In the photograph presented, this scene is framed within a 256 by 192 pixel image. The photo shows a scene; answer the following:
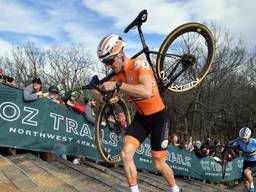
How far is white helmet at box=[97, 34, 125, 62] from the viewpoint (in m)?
4.47

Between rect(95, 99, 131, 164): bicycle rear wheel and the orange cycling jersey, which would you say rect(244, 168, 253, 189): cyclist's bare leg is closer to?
rect(95, 99, 131, 164): bicycle rear wheel

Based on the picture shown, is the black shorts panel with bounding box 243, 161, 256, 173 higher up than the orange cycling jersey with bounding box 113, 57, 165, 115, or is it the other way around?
the orange cycling jersey with bounding box 113, 57, 165, 115

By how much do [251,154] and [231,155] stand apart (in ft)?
15.5

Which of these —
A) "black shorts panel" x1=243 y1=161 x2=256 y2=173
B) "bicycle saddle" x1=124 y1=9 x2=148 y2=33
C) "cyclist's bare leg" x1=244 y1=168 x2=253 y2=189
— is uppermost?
"bicycle saddle" x1=124 y1=9 x2=148 y2=33

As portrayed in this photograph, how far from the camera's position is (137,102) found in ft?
15.4

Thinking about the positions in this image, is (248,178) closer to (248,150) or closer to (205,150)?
(248,150)

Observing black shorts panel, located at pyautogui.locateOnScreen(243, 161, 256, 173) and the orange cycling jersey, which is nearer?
the orange cycling jersey

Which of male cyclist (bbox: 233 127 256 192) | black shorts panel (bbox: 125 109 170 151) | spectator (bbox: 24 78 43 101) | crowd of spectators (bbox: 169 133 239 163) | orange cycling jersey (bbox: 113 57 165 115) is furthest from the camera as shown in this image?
crowd of spectators (bbox: 169 133 239 163)

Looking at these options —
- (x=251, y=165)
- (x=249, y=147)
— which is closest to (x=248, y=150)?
(x=249, y=147)

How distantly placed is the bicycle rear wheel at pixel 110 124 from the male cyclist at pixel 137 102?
42.8 inches

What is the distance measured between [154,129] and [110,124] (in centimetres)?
175

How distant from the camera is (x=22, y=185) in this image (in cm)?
471

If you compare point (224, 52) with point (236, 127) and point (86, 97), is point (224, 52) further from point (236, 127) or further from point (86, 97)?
point (86, 97)

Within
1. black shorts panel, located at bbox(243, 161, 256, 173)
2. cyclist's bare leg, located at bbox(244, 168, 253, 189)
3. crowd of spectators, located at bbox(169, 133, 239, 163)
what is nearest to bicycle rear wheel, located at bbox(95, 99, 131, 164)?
cyclist's bare leg, located at bbox(244, 168, 253, 189)
